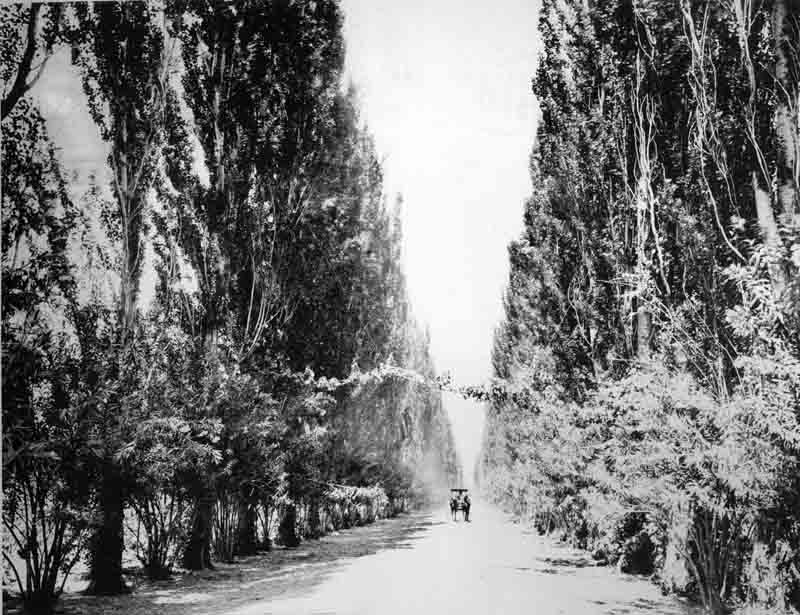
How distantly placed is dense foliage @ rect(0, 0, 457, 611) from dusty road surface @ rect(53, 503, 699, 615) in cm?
61

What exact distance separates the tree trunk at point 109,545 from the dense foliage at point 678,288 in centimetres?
443

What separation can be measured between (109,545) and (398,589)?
3.01 meters

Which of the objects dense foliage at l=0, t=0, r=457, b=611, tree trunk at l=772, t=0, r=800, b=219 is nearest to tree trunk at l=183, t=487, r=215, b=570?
dense foliage at l=0, t=0, r=457, b=611

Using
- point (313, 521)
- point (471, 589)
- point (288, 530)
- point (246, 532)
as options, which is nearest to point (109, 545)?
point (246, 532)

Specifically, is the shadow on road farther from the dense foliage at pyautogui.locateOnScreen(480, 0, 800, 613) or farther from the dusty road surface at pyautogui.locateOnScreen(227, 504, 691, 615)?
the dense foliage at pyautogui.locateOnScreen(480, 0, 800, 613)

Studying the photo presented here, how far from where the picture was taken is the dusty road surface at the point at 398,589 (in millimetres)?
4969

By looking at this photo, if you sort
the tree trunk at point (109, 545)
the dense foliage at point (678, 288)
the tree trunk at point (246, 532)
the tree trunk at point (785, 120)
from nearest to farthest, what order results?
the dense foliage at point (678, 288)
the tree trunk at point (785, 120)
the tree trunk at point (109, 545)
the tree trunk at point (246, 532)

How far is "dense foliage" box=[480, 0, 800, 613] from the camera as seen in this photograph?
3.87m

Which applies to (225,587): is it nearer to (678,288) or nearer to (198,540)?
(198,540)

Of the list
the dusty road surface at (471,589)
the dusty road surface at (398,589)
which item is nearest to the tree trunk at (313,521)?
the dusty road surface at (398,589)

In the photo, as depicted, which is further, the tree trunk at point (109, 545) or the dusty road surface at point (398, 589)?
the tree trunk at point (109, 545)

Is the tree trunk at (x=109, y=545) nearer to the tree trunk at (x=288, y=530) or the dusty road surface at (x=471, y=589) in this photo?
the dusty road surface at (x=471, y=589)

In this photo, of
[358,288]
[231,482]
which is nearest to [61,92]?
[231,482]

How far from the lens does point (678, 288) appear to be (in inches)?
220
